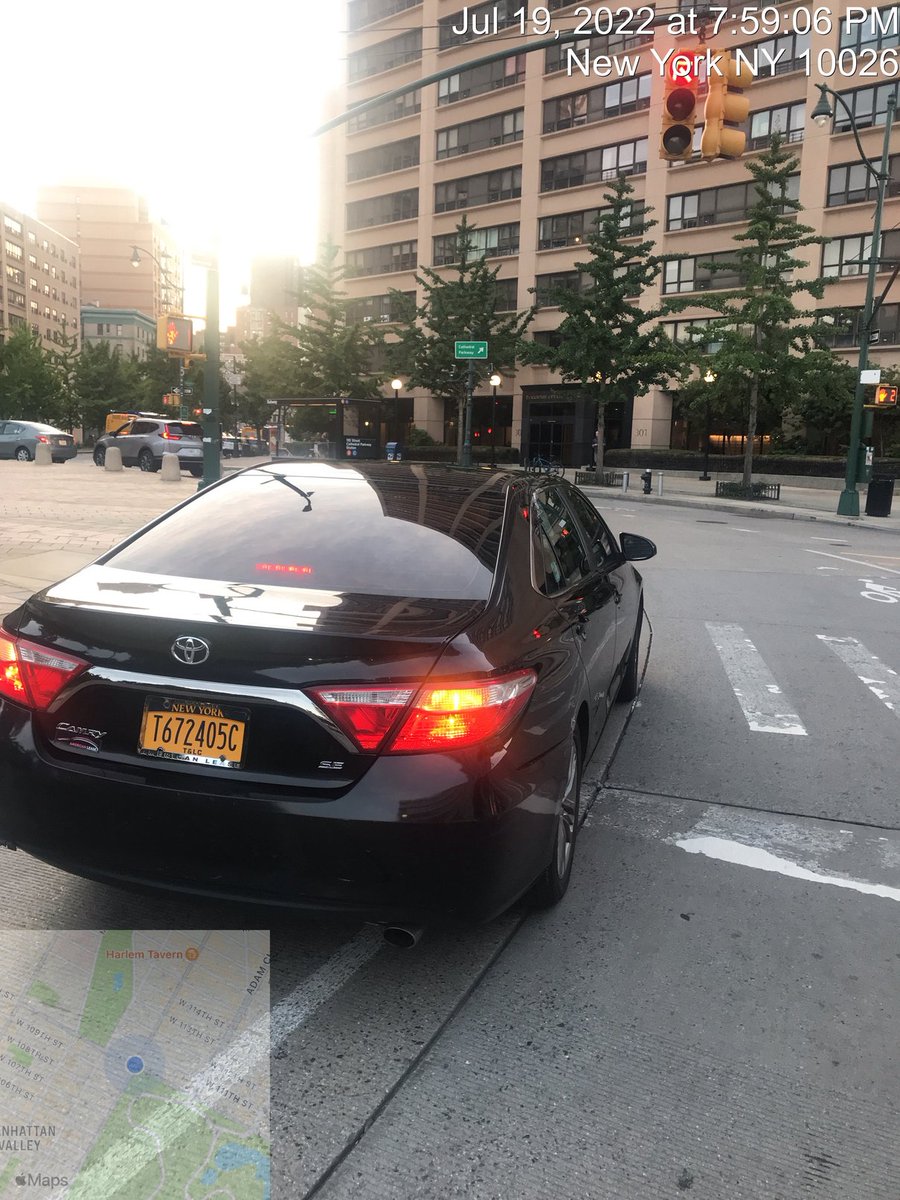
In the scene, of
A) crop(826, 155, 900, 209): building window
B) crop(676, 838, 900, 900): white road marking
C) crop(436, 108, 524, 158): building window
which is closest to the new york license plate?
crop(676, 838, 900, 900): white road marking

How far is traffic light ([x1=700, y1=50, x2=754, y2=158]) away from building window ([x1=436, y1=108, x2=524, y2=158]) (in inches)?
1894

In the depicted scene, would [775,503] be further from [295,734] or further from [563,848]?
[295,734]

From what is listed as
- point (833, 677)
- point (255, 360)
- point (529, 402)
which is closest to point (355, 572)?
point (833, 677)

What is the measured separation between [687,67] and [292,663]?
40.2ft

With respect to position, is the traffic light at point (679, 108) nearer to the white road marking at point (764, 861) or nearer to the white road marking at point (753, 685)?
the white road marking at point (753, 685)

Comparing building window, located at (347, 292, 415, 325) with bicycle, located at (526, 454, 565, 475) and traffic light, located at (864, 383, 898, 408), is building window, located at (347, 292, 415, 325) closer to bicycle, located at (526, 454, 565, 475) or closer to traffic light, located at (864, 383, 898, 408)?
bicycle, located at (526, 454, 565, 475)

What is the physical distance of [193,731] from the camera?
2895mm

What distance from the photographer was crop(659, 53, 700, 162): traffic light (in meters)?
12.1

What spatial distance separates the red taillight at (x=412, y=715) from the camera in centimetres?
280

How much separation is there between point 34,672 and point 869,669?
675 centimetres

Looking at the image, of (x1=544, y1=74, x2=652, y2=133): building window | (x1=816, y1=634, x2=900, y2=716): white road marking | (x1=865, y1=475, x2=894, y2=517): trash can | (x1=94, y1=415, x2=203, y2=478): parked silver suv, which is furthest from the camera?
(x1=544, y1=74, x2=652, y2=133): building window

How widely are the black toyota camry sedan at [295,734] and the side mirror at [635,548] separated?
267cm

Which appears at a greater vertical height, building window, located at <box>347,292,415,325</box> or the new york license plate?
building window, located at <box>347,292,415,325</box>

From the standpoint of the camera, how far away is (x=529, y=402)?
56250mm
